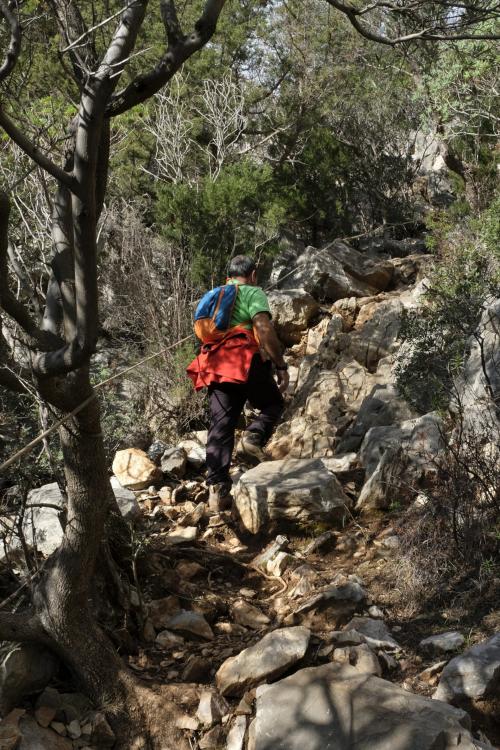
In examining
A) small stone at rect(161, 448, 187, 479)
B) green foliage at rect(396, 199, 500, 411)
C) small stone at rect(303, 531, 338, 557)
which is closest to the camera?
small stone at rect(303, 531, 338, 557)

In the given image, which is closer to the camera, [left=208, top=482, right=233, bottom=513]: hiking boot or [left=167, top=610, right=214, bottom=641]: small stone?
[left=167, top=610, right=214, bottom=641]: small stone

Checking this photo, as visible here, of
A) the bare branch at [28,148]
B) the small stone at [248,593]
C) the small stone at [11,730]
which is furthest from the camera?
the small stone at [248,593]

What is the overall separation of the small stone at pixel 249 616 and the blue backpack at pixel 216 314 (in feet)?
5.75

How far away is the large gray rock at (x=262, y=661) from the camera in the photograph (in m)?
2.81

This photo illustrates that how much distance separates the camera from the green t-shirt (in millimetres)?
4672

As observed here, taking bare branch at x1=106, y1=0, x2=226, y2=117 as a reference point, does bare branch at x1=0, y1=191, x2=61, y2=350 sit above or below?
below

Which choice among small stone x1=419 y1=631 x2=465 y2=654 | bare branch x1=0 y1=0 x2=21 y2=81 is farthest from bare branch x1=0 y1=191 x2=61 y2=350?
small stone x1=419 y1=631 x2=465 y2=654

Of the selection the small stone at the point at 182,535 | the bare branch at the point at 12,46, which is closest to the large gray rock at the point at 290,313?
the small stone at the point at 182,535

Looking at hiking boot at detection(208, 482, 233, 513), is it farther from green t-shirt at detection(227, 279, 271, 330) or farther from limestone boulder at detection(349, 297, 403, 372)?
limestone boulder at detection(349, 297, 403, 372)

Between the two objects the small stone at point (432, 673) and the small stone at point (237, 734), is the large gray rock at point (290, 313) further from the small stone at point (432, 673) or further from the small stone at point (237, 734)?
the small stone at point (237, 734)

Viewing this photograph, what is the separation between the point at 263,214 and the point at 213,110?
2717 mm

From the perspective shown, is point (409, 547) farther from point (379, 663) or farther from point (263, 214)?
point (263, 214)

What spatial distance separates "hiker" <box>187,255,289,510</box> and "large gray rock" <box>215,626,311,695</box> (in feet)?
5.94

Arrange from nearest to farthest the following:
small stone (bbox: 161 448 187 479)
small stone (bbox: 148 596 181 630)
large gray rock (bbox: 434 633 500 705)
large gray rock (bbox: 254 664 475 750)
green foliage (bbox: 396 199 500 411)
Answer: large gray rock (bbox: 254 664 475 750)
large gray rock (bbox: 434 633 500 705)
small stone (bbox: 148 596 181 630)
green foliage (bbox: 396 199 500 411)
small stone (bbox: 161 448 187 479)
